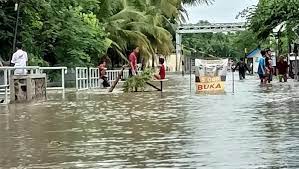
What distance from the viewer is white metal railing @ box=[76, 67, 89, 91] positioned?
29669 mm

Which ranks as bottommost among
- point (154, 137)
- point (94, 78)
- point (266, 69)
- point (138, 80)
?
point (154, 137)

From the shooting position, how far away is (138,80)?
25.2 m

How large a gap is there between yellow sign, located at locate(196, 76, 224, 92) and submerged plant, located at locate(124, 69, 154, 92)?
2.19 meters

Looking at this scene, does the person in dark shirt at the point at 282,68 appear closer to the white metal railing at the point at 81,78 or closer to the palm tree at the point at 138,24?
the white metal railing at the point at 81,78

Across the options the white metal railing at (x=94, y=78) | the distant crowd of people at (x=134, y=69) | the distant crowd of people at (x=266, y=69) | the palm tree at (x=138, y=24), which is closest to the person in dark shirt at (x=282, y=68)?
the distant crowd of people at (x=266, y=69)

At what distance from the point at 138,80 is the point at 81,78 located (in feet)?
18.4

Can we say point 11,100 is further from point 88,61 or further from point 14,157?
point 88,61

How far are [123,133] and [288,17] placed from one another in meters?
24.3

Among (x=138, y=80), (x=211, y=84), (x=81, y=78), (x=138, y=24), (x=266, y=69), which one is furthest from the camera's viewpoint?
(x=138, y=24)

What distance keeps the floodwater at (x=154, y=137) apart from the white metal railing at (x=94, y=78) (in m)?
15.5

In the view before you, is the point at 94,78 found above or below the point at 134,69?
below

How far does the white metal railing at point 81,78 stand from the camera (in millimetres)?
29669

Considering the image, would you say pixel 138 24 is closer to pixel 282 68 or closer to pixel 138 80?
pixel 282 68

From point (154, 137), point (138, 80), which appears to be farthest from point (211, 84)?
point (154, 137)
